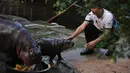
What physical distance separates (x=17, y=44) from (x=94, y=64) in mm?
1777

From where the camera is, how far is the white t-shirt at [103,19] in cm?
586

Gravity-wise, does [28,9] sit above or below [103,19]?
below

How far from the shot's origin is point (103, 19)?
20.0 feet

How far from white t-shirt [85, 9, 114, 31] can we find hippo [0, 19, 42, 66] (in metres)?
1.63

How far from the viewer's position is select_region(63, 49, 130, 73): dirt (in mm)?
5582

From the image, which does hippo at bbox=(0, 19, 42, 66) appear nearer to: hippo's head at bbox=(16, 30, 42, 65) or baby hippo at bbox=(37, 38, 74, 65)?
hippo's head at bbox=(16, 30, 42, 65)

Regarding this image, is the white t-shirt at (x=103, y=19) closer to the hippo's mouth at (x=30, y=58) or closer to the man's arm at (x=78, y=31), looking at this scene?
the man's arm at (x=78, y=31)

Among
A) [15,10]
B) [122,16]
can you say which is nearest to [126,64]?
[122,16]

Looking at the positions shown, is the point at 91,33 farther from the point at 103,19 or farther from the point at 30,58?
the point at 30,58

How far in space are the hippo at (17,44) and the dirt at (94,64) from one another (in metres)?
1.25

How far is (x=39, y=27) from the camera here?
32.1 ft

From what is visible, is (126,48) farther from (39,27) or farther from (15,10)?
(15,10)

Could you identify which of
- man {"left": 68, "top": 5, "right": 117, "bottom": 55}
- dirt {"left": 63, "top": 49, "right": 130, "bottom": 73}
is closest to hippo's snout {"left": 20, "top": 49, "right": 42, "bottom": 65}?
dirt {"left": 63, "top": 49, "right": 130, "bottom": 73}

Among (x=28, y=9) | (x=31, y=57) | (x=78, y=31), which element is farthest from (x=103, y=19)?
(x=28, y=9)
